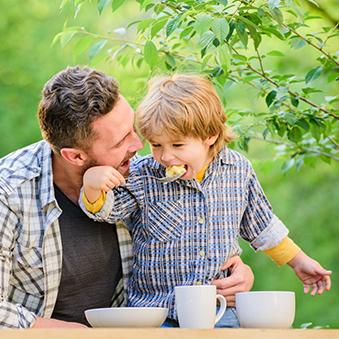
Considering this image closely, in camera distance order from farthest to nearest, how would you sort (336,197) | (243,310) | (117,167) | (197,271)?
(336,197)
(117,167)
(197,271)
(243,310)

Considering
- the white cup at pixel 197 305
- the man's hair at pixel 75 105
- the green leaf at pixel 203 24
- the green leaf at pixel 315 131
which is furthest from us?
the green leaf at pixel 315 131

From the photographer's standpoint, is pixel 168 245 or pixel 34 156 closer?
pixel 168 245

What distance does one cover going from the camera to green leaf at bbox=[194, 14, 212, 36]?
1062 millimetres

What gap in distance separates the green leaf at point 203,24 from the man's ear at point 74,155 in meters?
0.63

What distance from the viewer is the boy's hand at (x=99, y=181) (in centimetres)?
124

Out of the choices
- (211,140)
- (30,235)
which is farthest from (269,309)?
(30,235)

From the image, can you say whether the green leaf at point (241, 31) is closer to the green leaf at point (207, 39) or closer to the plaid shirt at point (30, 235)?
the green leaf at point (207, 39)

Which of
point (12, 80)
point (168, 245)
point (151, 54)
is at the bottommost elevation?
point (12, 80)

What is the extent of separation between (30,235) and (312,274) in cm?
92

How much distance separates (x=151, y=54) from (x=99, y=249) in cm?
70

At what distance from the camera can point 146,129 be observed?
137 centimetres

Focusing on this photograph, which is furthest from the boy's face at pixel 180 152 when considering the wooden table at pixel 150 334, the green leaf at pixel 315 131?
the wooden table at pixel 150 334

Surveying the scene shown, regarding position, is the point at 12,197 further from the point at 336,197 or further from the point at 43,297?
the point at 336,197

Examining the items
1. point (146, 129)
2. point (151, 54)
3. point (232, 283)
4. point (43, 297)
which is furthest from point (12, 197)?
point (232, 283)
